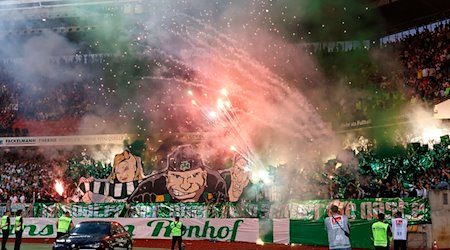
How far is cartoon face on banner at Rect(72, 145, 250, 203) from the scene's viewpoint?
26.0 meters

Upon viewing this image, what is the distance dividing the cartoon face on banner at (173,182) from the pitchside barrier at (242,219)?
1.70 meters

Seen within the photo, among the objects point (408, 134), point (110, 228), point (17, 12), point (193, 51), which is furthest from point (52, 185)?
point (408, 134)

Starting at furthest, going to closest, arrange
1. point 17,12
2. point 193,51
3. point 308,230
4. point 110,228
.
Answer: point 193,51
point 308,230
point 17,12
point 110,228

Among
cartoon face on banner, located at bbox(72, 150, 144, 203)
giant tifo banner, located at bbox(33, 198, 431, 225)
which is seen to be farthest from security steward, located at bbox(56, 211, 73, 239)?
cartoon face on banner, located at bbox(72, 150, 144, 203)

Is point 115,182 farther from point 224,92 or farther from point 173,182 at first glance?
point 224,92

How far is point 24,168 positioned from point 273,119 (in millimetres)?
13553

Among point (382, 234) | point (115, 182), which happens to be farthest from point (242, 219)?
point (382, 234)

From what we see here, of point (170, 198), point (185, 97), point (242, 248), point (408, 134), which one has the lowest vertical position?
point (242, 248)

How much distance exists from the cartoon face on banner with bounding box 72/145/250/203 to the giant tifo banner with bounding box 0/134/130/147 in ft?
4.66

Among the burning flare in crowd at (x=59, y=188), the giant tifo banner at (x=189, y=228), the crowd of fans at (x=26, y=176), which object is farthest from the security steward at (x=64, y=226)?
the burning flare in crowd at (x=59, y=188)

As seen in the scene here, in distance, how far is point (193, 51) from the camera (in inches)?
1089

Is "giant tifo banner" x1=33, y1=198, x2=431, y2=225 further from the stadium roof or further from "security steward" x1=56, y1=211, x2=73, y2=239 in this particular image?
the stadium roof

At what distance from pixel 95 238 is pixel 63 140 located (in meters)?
15.1

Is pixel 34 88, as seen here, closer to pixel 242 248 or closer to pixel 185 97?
pixel 185 97
